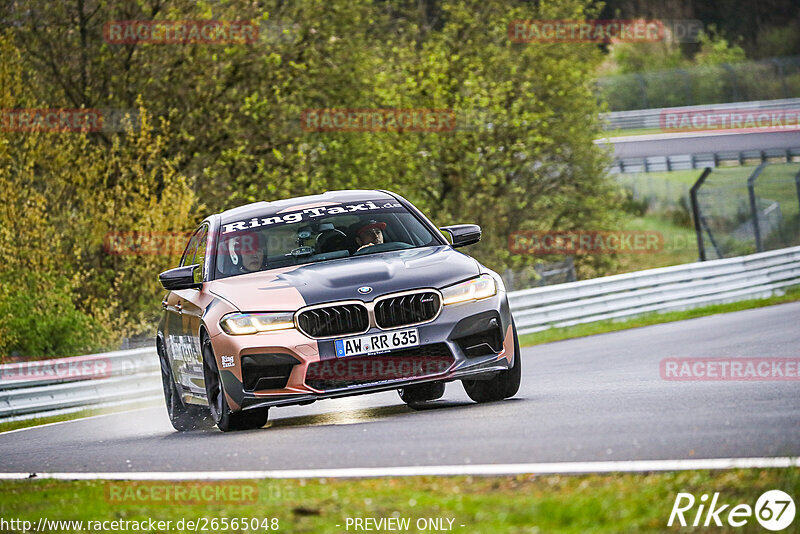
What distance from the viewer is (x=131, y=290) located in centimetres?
2742

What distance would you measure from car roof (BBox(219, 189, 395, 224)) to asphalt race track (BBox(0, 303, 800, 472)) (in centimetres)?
170

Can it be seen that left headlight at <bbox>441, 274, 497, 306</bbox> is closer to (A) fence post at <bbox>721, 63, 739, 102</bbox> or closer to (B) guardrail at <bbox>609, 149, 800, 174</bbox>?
(B) guardrail at <bbox>609, 149, 800, 174</bbox>

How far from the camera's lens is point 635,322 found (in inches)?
863

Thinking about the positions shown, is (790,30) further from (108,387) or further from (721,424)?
(721,424)

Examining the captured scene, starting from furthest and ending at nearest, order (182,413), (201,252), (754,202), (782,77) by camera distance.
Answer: (782,77) < (754,202) < (182,413) < (201,252)

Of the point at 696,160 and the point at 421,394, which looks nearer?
the point at 421,394

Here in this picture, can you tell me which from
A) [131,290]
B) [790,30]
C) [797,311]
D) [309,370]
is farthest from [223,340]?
[790,30]

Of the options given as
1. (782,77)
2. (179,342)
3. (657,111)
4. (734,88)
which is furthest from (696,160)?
(179,342)

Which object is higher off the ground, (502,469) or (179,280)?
(502,469)

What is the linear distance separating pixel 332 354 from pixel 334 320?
0.76ft

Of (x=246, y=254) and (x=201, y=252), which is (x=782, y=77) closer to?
(x=201, y=252)

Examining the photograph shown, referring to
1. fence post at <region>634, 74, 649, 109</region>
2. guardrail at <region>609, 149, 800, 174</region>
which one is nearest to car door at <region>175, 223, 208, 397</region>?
guardrail at <region>609, 149, 800, 174</region>

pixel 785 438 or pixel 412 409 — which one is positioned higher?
pixel 785 438

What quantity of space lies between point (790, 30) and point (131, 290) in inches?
2389
